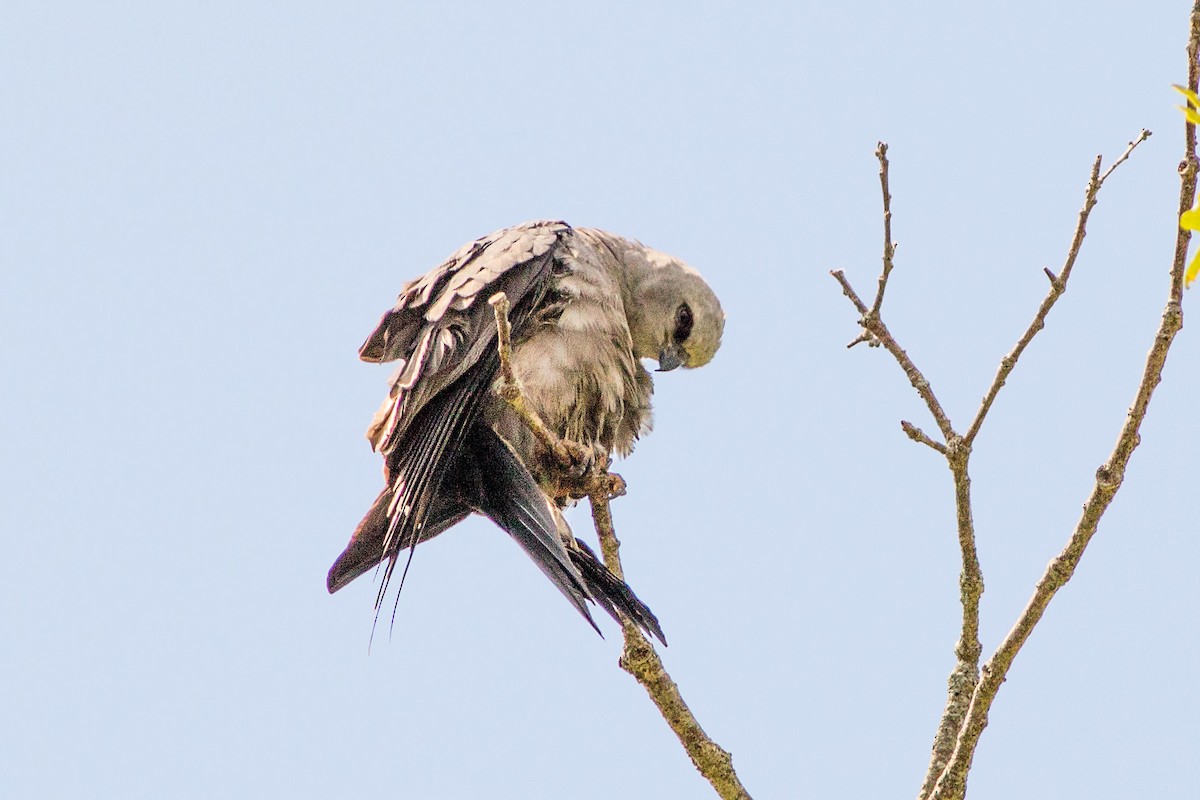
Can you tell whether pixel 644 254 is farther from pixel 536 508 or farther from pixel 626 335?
pixel 536 508

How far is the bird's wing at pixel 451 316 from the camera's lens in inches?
148

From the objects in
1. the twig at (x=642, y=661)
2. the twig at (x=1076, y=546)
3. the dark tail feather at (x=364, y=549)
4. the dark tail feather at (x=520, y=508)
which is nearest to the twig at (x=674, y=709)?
the twig at (x=642, y=661)

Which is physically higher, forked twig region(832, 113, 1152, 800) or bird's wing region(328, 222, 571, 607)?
bird's wing region(328, 222, 571, 607)

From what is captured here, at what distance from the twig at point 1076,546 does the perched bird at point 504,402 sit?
920 millimetres

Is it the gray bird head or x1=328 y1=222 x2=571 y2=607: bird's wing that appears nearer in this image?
x1=328 y1=222 x2=571 y2=607: bird's wing

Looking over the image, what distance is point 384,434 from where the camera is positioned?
149 inches

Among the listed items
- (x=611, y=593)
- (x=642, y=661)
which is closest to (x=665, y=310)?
(x=611, y=593)

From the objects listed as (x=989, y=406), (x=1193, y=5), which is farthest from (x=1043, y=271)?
(x=1193, y=5)

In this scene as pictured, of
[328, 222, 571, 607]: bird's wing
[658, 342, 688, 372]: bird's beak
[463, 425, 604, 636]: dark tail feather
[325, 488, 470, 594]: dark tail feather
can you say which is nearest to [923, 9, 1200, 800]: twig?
[463, 425, 604, 636]: dark tail feather

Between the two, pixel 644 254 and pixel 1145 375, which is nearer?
pixel 1145 375

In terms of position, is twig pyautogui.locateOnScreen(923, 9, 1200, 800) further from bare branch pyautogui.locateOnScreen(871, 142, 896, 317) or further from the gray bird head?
the gray bird head

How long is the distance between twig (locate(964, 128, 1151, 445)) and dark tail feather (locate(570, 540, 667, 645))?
40.0 inches

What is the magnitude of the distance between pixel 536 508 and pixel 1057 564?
1557 mm

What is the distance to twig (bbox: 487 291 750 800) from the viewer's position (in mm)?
2896
